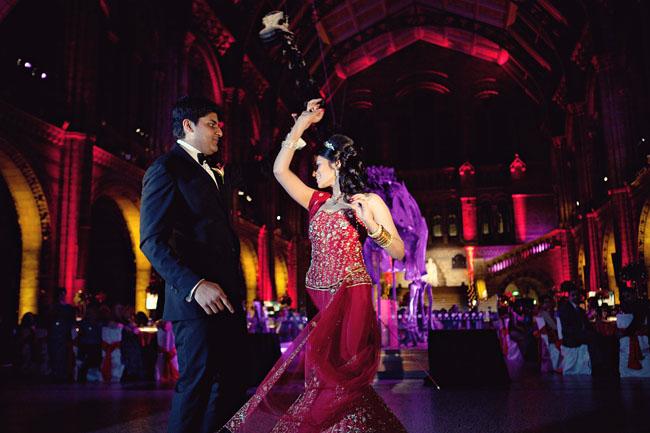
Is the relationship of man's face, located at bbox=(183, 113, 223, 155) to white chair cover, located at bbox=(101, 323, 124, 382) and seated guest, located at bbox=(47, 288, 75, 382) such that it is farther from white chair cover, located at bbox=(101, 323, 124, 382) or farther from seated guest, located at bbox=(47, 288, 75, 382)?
seated guest, located at bbox=(47, 288, 75, 382)

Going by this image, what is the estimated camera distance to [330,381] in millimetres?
2678

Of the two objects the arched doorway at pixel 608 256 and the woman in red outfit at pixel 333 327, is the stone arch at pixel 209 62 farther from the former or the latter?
the woman in red outfit at pixel 333 327

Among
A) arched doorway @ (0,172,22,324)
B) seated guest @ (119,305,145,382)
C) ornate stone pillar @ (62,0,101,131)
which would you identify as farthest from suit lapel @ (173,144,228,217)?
arched doorway @ (0,172,22,324)

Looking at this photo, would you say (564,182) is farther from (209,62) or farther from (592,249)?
(209,62)

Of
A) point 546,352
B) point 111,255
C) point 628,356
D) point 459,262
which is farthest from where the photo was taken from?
point 459,262

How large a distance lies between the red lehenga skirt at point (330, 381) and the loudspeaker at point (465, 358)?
432 centimetres

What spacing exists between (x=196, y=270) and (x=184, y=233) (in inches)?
6.8

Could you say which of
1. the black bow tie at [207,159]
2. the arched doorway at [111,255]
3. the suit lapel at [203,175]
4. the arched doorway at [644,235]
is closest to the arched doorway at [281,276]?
the arched doorway at [111,255]

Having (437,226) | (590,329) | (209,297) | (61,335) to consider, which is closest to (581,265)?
(437,226)

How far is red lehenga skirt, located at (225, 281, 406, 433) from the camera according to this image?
8.66 feet

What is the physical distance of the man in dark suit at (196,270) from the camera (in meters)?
2.21

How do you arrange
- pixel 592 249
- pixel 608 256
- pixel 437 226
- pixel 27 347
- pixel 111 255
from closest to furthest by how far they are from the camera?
pixel 27 347, pixel 111 255, pixel 608 256, pixel 592 249, pixel 437 226

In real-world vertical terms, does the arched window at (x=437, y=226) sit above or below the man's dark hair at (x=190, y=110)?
above

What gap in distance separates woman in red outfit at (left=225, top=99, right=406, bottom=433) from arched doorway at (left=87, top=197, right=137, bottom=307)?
1405 centimetres
